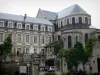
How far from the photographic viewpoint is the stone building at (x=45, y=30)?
54.2 metres

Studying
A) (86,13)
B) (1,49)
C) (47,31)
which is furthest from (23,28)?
(86,13)

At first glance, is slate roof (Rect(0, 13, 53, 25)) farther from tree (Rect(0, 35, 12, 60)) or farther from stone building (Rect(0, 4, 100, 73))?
tree (Rect(0, 35, 12, 60))

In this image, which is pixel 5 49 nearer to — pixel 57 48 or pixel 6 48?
pixel 6 48

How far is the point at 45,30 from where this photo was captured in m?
62.2

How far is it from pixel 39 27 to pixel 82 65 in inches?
923

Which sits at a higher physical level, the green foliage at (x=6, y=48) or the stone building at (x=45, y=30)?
the stone building at (x=45, y=30)

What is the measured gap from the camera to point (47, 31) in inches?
2458

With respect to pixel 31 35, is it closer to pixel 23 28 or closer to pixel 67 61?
pixel 23 28

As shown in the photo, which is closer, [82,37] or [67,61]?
[67,61]

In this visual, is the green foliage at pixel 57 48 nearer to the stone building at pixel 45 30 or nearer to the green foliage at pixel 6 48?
the stone building at pixel 45 30

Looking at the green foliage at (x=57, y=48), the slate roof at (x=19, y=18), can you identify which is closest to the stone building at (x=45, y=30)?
the slate roof at (x=19, y=18)

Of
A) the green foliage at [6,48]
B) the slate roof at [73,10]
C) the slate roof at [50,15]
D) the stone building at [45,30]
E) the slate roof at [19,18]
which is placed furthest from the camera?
the slate roof at [50,15]

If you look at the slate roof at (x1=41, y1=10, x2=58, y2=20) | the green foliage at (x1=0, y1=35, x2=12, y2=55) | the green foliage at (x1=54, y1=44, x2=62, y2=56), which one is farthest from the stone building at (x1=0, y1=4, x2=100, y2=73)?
the green foliage at (x1=0, y1=35, x2=12, y2=55)

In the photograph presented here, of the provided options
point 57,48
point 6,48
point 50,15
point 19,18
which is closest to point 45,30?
point 19,18
